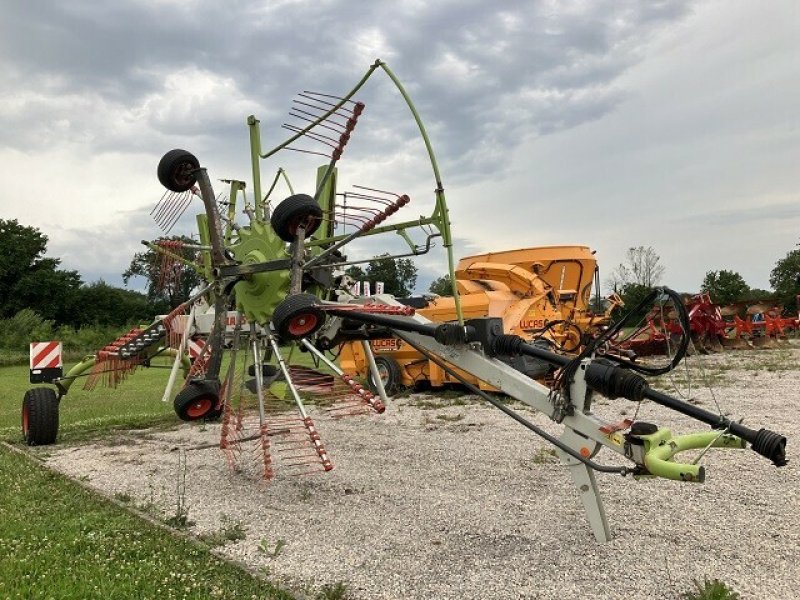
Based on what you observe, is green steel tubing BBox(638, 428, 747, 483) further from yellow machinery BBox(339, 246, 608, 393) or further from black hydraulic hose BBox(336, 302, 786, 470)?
yellow machinery BBox(339, 246, 608, 393)

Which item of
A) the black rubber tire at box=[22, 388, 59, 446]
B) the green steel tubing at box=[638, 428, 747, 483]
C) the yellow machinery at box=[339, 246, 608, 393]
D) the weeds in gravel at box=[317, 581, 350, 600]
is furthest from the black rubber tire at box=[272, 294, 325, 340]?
the yellow machinery at box=[339, 246, 608, 393]

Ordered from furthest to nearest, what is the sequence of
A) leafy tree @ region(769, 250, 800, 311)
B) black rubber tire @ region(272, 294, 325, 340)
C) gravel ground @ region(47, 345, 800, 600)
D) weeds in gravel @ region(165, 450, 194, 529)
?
leafy tree @ region(769, 250, 800, 311) → weeds in gravel @ region(165, 450, 194, 529) → black rubber tire @ region(272, 294, 325, 340) → gravel ground @ region(47, 345, 800, 600)

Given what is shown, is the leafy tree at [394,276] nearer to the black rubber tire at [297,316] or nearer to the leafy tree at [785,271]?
the leafy tree at [785,271]

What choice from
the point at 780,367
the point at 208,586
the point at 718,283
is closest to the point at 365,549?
the point at 208,586

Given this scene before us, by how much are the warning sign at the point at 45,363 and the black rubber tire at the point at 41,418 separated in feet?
3.07

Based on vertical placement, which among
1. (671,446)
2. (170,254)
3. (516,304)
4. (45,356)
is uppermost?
(170,254)

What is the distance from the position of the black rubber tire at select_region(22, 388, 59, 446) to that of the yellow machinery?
530 cm

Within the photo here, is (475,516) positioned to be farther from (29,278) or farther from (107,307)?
(107,307)

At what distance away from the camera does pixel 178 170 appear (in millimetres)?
5855

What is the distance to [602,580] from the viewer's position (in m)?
4.00

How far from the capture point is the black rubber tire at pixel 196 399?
225 inches

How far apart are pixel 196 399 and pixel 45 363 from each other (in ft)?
17.4

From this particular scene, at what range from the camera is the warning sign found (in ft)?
31.8

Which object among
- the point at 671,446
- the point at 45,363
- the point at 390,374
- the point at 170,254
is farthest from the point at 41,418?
the point at 671,446
